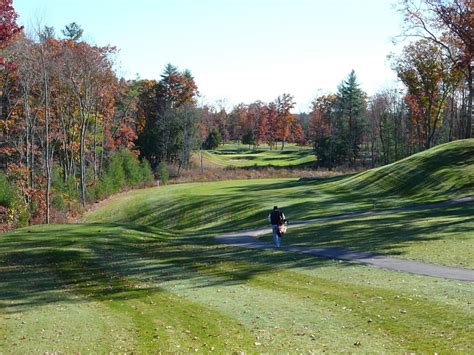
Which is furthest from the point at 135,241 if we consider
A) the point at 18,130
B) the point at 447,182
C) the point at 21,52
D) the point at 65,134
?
the point at 65,134

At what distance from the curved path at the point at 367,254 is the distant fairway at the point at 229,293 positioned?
0.79 metres

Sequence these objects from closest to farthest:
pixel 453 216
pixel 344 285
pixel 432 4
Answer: pixel 344 285, pixel 453 216, pixel 432 4

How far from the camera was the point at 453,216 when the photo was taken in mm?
28938

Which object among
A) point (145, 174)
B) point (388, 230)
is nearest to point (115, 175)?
point (145, 174)

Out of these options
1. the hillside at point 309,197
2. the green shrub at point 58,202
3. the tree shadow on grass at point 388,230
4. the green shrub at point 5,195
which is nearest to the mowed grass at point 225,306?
the tree shadow on grass at point 388,230

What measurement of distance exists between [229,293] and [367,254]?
7732 millimetres

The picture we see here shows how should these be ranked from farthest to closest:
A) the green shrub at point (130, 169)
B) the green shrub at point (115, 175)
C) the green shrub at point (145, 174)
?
the green shrub at point (145, 174) → the green shrub at point (130, 169) → the green shrub at point (115, 175)

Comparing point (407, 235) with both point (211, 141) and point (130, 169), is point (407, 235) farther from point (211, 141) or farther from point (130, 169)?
point (211, 141)

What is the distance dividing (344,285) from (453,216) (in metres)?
15.0

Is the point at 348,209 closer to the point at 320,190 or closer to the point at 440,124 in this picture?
the point at 320,190

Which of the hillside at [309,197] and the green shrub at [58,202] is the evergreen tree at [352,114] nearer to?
the hillside at [309,197]

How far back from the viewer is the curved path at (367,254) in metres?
17.6

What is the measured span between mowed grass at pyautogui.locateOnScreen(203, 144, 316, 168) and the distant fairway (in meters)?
72.2

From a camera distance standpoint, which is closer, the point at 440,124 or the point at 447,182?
the point at 447,182
